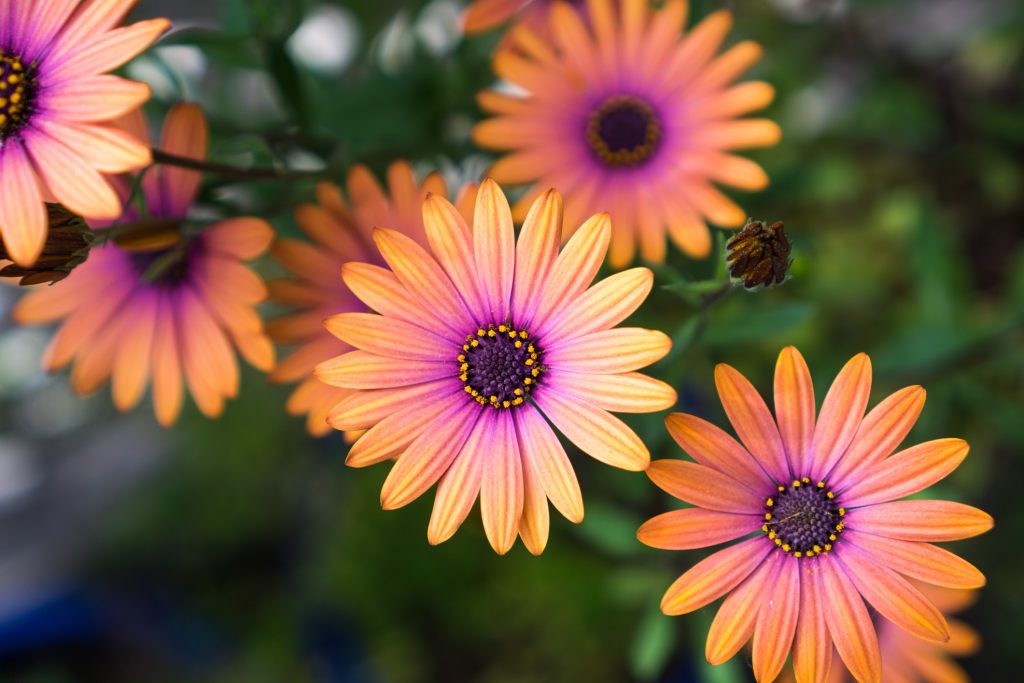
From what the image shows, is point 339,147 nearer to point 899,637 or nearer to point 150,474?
point 899,637

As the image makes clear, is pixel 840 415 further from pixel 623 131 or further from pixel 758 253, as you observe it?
pixel 623 131

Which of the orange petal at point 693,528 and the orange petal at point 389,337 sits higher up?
the orange petal at point 389,337

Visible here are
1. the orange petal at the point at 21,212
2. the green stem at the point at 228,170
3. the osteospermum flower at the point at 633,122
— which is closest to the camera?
the orange petal at the point at 21,212

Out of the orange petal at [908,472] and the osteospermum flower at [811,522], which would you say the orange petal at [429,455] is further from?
the orange petal at [908,472]

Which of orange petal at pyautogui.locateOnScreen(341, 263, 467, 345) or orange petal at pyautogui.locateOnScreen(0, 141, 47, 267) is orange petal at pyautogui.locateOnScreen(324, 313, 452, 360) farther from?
orange petal at pyautogui.locateOnScreen(0, 141, 47, 267)

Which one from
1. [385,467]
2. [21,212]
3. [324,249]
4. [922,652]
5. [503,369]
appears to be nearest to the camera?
[21,212]

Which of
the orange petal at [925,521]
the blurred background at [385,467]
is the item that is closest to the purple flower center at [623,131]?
the blurred background at [385,467]

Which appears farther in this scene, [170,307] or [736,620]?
[170,307]

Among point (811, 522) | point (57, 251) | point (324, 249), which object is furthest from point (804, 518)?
point (57, 251)

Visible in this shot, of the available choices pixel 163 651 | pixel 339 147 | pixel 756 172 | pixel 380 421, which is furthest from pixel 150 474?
pixel 756 172
